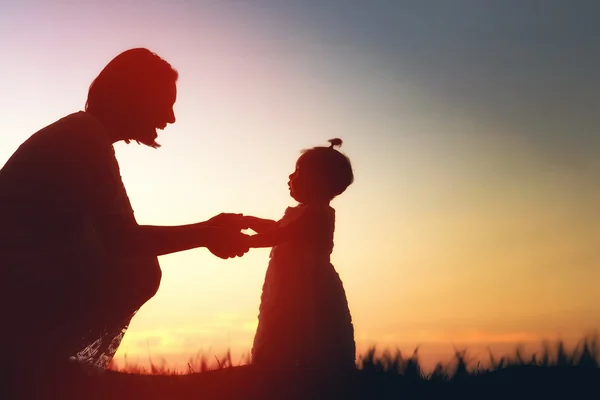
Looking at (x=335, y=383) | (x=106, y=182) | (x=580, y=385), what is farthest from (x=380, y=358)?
(x=106, y=182)

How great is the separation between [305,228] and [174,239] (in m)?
2.95

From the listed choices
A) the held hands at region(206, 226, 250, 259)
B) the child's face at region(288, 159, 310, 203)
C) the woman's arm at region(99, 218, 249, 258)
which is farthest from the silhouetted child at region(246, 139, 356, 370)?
the woman's arm at region(99, 218, 249, 258)

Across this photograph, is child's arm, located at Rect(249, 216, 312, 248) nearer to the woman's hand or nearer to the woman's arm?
the woman's hand

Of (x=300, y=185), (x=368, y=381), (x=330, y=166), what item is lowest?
(x=368, y=381)

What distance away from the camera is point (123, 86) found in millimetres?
5570

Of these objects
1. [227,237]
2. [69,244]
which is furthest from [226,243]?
[69,244]

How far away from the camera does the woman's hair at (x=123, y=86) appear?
219 inches

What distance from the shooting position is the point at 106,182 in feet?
16.4

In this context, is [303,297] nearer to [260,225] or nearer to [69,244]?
[260,225]

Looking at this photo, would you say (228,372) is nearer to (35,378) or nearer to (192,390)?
(192,390)

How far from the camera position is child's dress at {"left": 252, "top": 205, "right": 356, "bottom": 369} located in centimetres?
762

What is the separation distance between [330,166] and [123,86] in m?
3.42

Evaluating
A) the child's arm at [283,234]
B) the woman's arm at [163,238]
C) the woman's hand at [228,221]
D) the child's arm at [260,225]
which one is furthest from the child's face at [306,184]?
the woman's arm at [163,238]

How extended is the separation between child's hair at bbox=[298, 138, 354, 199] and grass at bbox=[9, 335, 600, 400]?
246 cm
